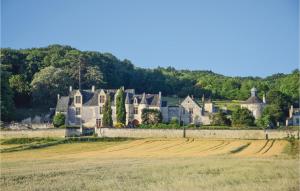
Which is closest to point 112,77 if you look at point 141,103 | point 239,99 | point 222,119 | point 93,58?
point 93,58

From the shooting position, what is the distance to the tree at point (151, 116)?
78625mm

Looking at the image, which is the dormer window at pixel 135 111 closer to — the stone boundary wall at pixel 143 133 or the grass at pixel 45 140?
the stone boundary wall at pixel 143 133

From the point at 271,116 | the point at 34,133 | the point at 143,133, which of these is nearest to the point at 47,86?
the point at 34,133

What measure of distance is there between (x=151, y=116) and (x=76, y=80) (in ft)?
102

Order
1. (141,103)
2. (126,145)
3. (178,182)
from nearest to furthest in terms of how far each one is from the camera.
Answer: (178,182) < (126,145) < (141,103)

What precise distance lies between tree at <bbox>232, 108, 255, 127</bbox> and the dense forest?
23.8 metres

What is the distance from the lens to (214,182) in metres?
25.0

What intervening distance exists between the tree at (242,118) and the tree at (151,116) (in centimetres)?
1034

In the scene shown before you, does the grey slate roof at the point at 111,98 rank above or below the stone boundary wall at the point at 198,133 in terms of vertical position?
above

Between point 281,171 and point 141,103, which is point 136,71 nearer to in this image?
point 141,103

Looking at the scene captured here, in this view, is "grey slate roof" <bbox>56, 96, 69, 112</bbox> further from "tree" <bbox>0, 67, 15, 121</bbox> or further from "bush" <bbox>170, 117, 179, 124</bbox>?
"bush" <bbox>170, 117, 179, 124</bbox>

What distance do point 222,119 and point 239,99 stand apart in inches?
1759

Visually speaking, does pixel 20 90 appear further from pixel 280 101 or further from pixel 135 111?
pixel 280 101

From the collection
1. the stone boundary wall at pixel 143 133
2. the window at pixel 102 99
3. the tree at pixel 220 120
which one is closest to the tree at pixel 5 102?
the stone boundary wall at pixel 143 133
